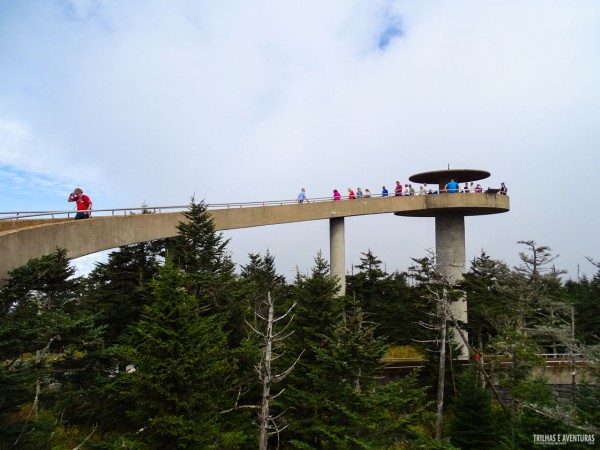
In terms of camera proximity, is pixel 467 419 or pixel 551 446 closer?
pixel 551 446

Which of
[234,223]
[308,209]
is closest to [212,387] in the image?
[234,223]

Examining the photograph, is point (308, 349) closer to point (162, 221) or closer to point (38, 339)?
point (162, 221)

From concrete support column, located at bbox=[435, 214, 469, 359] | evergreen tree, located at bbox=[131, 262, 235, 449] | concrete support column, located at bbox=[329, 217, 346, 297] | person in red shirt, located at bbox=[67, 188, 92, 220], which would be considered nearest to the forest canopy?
evergreen tree, located at bbox=[131, 262, 235, 449]

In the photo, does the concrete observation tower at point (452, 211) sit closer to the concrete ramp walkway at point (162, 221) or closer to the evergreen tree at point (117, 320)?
the concrete ramp walkway at point (162, 221)

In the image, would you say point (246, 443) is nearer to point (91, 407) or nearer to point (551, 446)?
point (91, 407)

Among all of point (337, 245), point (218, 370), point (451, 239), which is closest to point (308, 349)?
point (218, 370)

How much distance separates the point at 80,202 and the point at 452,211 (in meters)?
22.8

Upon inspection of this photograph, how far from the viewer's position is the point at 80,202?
13984 mm

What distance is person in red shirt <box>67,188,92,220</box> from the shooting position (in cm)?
1379

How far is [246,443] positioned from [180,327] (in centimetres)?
513

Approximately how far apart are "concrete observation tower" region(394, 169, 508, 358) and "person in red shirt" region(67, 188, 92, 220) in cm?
1972

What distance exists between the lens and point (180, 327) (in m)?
11.7

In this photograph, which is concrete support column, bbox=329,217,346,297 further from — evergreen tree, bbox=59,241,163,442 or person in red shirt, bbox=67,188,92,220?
person in red shirt, bbox=67,188,92,220

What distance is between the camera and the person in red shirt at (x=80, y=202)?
13.8m
